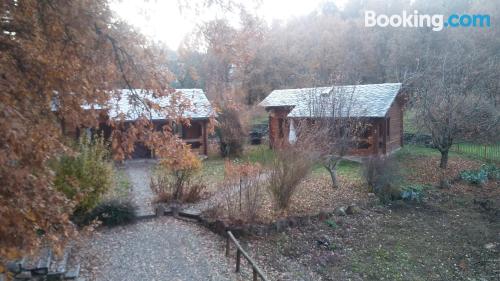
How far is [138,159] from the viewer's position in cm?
2223

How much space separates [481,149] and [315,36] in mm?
19069

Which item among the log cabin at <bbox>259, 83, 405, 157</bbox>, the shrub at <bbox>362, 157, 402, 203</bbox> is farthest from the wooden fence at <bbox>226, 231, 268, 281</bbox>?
the log cabin at <bbox>259, 83, 405, 157</bbox>

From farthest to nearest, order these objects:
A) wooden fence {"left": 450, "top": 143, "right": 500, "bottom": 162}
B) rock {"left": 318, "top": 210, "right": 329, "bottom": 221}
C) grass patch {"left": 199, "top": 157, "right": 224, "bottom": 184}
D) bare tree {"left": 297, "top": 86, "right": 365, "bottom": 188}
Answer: wooden fence {"left": 450, "top": 143, "right": 500, "bottom": 162} → grass patch {"left": 199, "top": 157, "right": 224, "bottom": 184} → bare tree {"left": 297, "top": 86, "right": 365, "bottom": 188} → rock {"left": 318, "top": 210, "right": 329, "bottom": 221}

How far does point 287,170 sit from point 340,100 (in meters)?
5.22

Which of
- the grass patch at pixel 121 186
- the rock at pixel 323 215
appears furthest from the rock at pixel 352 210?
the grass patch at pixel 121 186

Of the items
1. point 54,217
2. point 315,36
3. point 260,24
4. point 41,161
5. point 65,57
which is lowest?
point 54,217

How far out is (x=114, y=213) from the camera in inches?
414

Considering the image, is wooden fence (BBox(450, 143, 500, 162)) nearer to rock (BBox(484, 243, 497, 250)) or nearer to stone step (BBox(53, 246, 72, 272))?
rock (BBox(484, 243, 497, 250))

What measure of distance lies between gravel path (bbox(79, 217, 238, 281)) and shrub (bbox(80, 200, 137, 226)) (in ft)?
0.72

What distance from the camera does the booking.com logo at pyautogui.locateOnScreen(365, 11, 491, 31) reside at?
3027cm

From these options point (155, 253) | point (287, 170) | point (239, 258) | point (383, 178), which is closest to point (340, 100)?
point (383, 178)

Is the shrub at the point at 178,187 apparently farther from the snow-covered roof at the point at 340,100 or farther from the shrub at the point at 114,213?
the snow-covered roof at the point at 340,100

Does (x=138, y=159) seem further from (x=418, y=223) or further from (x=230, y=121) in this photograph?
(x=418, y=223)

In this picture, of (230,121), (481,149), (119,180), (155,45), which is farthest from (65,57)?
(481,149)
